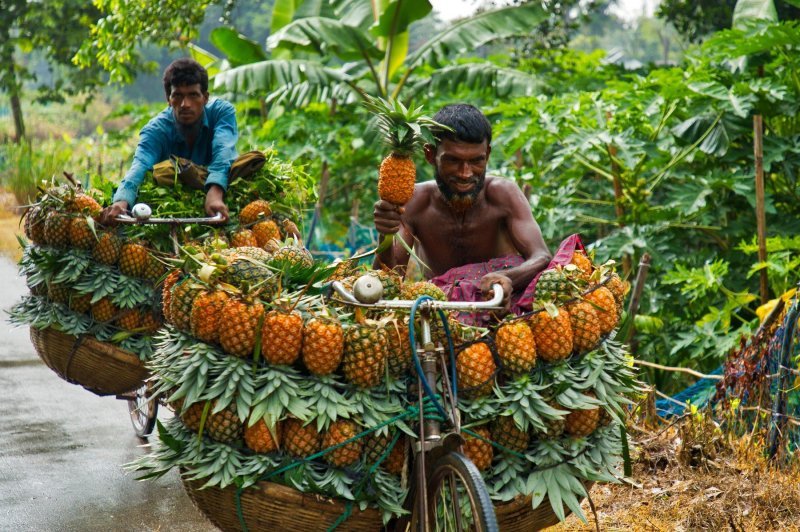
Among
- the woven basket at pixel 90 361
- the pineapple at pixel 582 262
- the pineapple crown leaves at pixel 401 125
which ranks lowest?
the woven basket at pixel 90 361

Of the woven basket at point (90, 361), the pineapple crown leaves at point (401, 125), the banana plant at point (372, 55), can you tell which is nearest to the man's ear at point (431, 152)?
the pineapple crown leaves at point (401, 125)

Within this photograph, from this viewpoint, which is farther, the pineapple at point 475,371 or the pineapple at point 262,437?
the pineapple at point 475,371

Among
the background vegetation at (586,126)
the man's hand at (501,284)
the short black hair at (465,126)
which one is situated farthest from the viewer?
the background vegetation at (586,126)

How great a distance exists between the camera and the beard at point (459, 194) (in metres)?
4.44

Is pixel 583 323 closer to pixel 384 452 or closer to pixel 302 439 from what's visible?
pixel 384 452

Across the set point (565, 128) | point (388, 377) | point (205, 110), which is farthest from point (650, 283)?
point (388, 377)

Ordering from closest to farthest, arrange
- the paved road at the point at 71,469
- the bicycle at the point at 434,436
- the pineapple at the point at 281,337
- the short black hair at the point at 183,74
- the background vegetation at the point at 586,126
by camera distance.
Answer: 1. the bicycle at the point at 434,436
2. the pineapple at the point at 281,337
3. the paved road at the point at 71,469
4. the short black hair at the point at 183,74
5. the background vegetation at the point at 586,126

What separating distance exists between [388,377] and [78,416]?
4364mm

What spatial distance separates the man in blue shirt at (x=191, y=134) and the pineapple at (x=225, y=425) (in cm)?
246

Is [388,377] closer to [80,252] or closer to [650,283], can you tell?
[80,252]

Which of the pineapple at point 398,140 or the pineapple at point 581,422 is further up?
the pineapple at point 398,140

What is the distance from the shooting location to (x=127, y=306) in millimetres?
5559

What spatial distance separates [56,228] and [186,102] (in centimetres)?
127

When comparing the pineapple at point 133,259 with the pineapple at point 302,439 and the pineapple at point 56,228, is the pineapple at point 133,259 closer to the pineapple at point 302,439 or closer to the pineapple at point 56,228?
the pineapple at point 56,228
